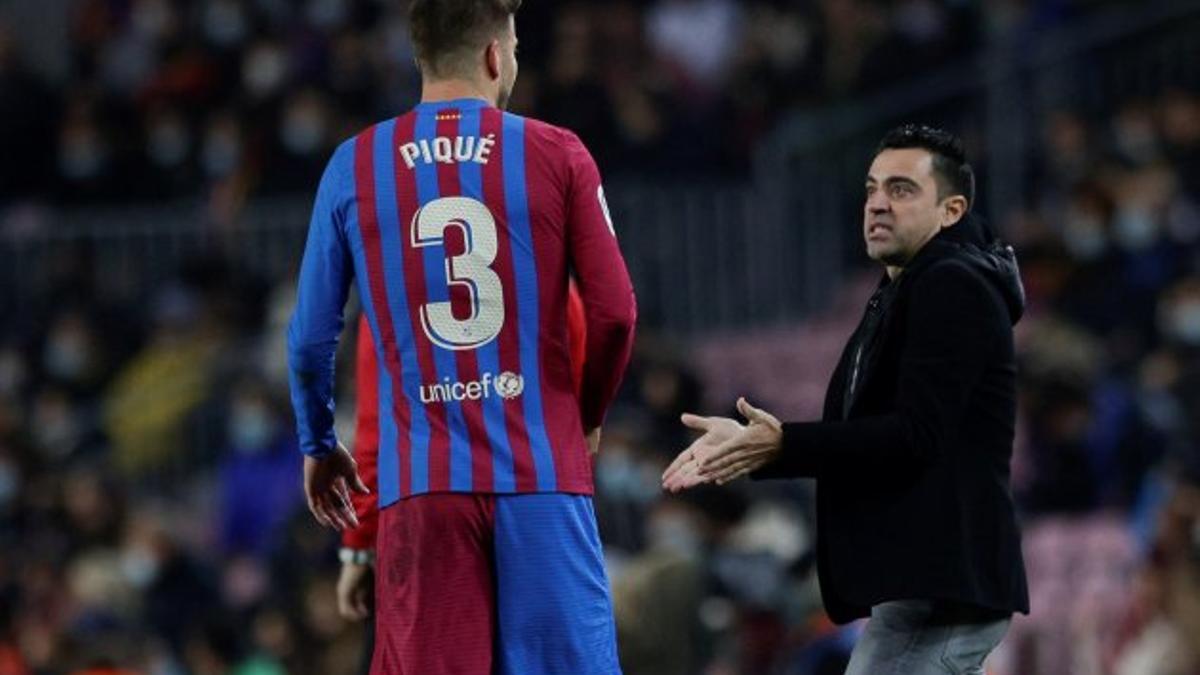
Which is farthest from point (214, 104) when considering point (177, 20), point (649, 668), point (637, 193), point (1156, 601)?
point (649, 668)

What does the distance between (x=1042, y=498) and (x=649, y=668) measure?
431 cm

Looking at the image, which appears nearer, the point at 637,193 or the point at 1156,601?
the point at 1156,601

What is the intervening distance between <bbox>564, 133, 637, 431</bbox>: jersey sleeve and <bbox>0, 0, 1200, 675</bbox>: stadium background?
3.94 m

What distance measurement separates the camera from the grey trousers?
20.5 ft

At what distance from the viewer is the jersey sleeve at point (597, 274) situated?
638 cm

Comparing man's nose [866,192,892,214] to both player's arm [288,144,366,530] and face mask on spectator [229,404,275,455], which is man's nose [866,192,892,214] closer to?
player's arm [288,144,366,530]

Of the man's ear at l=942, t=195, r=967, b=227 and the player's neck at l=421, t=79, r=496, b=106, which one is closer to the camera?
the man's ear at l=942, t=195, r=967, b=227

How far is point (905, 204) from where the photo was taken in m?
6.35

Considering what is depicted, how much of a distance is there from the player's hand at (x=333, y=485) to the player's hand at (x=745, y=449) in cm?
103

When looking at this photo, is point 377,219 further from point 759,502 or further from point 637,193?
point 637,193

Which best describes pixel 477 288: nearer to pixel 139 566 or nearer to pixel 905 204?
pixel 905 204

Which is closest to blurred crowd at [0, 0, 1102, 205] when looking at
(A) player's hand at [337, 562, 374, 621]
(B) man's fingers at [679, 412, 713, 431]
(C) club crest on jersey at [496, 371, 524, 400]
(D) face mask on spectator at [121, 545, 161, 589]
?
(D) face mask on spectator at [121, 545, 161, 589]

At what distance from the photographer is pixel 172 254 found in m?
17.5

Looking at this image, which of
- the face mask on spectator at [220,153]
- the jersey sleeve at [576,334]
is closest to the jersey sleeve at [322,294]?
the jersey sleeve at [576,334]
